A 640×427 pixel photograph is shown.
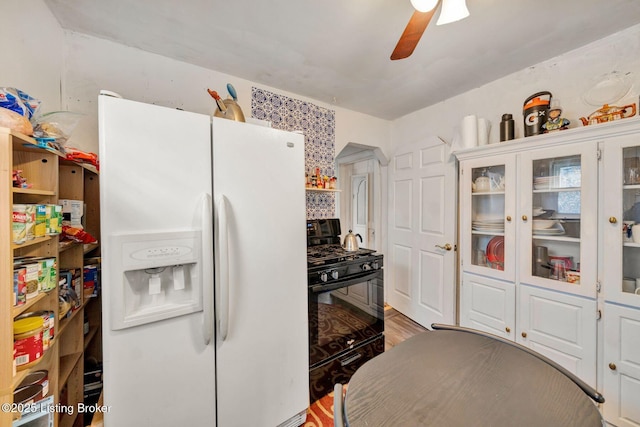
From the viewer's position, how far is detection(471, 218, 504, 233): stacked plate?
1.89m

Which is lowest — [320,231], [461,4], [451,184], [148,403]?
[148,403]

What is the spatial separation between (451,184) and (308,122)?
5.10 feet

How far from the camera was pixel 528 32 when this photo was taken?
4.84ft

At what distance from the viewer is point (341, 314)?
5.47 ft

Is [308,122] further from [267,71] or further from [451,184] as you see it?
[451,184]

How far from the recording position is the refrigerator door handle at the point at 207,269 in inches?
40.3

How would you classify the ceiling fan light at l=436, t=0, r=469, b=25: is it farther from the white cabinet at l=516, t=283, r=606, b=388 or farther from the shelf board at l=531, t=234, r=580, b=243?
the white cabinet at l=516, t=283, r=606, b=388

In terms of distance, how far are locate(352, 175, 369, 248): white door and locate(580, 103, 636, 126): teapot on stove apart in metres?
2.35

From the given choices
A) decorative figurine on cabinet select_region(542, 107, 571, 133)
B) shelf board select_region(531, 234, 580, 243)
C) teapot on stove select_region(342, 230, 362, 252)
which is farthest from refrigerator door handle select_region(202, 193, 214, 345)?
decorative figurine on cabinet select_region(542, 107, 571, 133)

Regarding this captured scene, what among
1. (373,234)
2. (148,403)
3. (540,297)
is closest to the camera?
(148,403)

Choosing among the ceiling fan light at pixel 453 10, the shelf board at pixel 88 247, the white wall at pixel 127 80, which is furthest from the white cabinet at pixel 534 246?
the shelf board at pixel 88 247

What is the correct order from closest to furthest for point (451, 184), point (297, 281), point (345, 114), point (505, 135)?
point (297, 281), point (505, 135), point (451, 184), point (345, 114)

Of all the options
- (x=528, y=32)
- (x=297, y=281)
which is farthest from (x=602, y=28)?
(x=297, y=281)

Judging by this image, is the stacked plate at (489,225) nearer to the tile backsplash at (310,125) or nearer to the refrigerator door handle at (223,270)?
the tile backsplash at (310,125)
